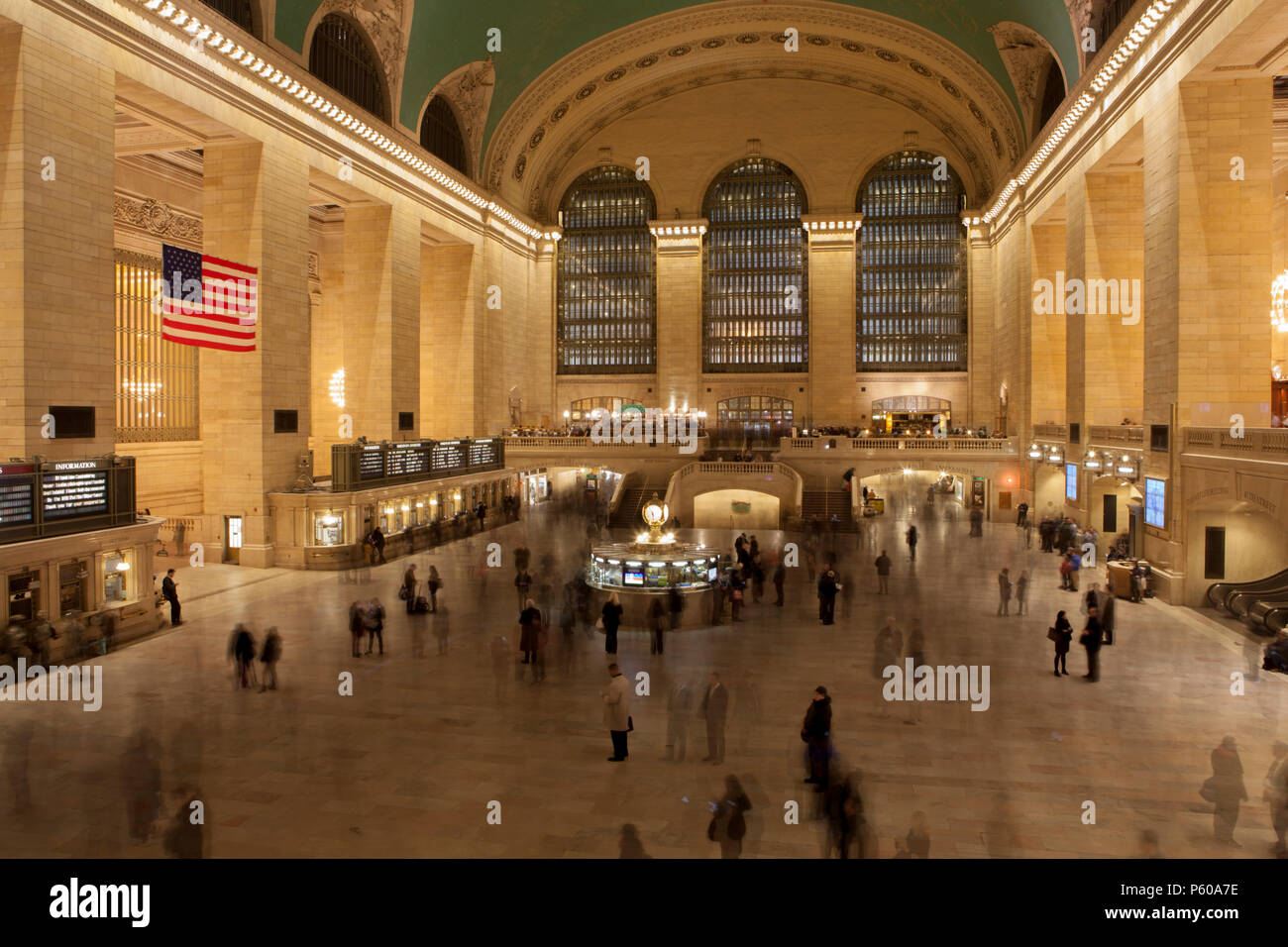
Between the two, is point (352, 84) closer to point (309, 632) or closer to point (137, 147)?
point (137, 147)

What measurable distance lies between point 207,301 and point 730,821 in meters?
17.7

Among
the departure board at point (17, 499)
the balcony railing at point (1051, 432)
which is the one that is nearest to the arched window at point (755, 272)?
the balcony railing at point (1051, 432)

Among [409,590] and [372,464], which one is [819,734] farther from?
[372,464]

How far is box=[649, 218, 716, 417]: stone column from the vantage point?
144 feet

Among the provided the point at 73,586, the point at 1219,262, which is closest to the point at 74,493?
the point at 73,586

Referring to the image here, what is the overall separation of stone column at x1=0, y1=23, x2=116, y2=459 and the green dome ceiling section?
314 inches

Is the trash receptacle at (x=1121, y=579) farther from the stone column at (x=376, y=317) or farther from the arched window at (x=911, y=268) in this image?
the arched window at (x=911, y=268)

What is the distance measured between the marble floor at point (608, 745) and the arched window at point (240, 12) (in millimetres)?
14313

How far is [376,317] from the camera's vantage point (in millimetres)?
28328

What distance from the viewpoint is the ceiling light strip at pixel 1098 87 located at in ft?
58.9

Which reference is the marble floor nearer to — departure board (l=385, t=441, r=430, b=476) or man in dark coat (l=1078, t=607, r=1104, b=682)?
man in dark coat (l=1078, t=607, r=1104, b=682)

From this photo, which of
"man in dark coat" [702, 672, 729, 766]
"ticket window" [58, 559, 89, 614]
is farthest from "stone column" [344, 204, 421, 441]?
"man in dark coat" [702, 672, 729, 766]

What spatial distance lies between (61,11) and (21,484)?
29.6ft
